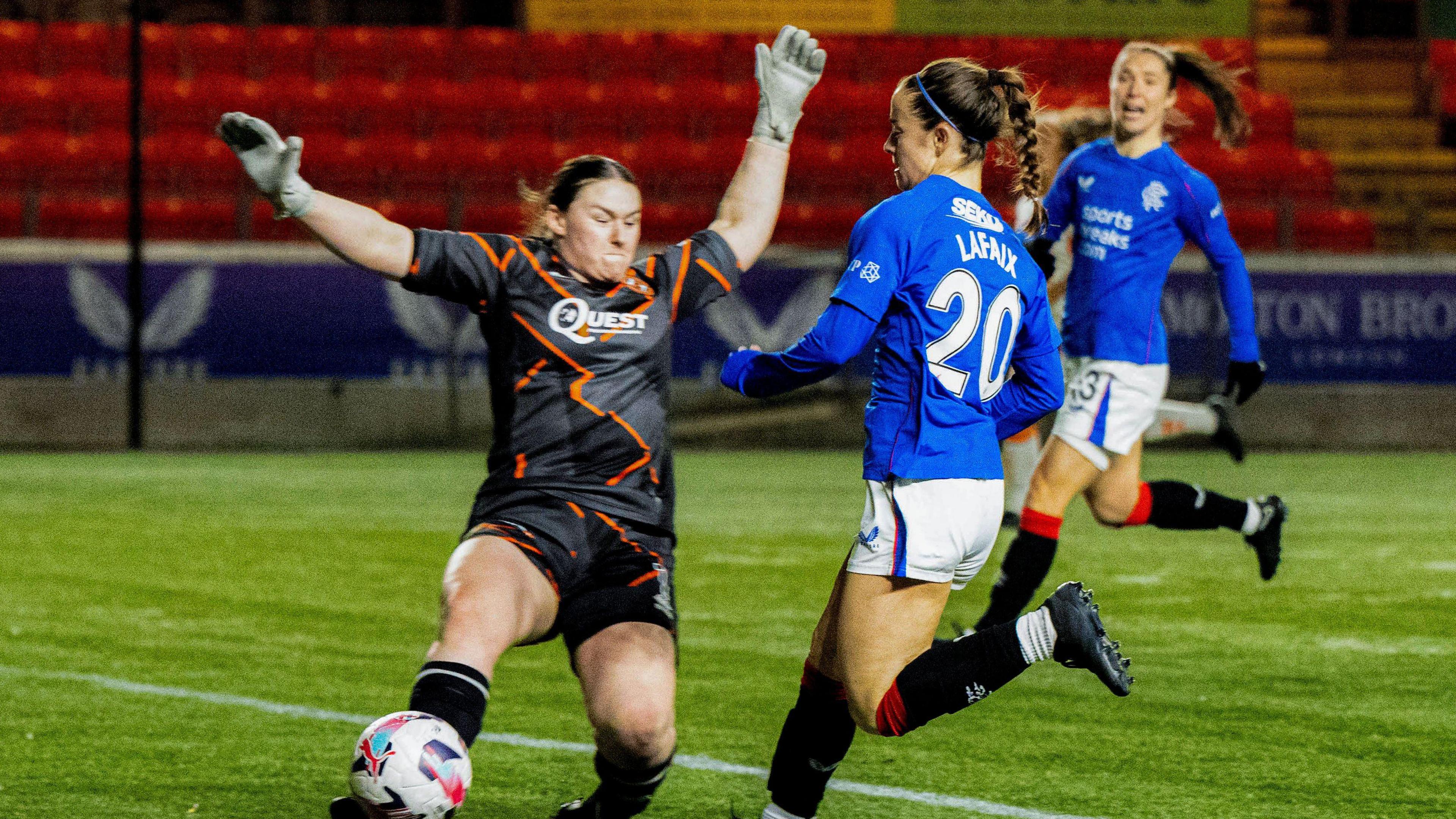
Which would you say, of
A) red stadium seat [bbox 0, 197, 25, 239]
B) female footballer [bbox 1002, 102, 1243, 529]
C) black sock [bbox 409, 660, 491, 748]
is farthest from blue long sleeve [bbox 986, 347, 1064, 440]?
red stadium seat [bbox 0, 197, 25, 239]

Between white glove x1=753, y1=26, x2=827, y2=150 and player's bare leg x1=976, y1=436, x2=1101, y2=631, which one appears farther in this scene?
player's bare leg x1=976, y1=436, x2=1101, y2=631

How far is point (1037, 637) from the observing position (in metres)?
3.63

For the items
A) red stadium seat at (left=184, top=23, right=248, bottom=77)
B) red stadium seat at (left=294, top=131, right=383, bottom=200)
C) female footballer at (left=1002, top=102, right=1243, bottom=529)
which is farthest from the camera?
red stadium seat at (left=184, top=23, right=248, bottom=77)

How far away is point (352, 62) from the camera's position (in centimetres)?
2070

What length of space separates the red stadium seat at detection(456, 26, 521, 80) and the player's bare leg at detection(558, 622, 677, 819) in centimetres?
1773

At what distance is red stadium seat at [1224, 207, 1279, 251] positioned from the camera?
51.8 feet

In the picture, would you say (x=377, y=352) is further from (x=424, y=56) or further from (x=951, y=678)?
(x=951, y=678)

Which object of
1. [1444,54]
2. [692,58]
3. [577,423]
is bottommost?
[577,423]

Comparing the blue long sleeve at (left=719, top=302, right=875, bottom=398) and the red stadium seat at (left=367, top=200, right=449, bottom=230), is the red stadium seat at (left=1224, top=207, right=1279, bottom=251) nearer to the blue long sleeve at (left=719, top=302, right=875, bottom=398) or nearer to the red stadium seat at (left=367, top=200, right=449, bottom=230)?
the red stadium seat at (left=367, top=200, right=449, bottom=230)

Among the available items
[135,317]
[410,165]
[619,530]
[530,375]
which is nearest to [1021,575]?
[619,530]

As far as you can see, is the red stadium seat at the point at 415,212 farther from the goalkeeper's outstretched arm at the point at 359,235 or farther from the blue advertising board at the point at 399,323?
the goalkeeper's outstretched arm at the point at 359,235

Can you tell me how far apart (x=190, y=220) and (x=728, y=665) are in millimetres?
11083

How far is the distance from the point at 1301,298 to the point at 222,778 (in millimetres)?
12617

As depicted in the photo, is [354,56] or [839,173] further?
[354,56]
